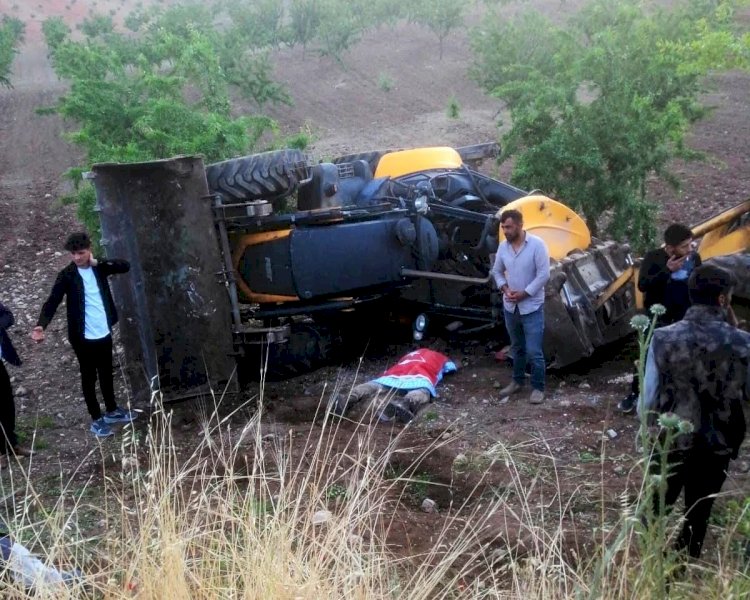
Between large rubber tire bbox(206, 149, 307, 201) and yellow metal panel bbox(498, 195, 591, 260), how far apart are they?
1784mm

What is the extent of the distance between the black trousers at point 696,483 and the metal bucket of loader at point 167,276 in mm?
3926

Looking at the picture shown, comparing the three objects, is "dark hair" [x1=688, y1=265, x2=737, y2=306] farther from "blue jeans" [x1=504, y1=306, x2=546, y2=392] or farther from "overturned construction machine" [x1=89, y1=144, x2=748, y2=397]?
"overturned construction machine" [x1=89, y1=144, x2=748, y2=397]

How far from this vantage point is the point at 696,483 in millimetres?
4164

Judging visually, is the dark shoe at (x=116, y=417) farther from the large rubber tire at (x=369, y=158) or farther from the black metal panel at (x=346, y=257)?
the large rubber tire at (x=369, y=158)

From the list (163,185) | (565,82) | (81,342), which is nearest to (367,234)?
(163,185)

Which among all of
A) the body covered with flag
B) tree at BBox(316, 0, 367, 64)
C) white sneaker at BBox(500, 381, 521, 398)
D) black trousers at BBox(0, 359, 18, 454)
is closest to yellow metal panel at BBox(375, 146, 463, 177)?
the body covered with flag

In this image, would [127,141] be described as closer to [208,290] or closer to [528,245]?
[208,290]

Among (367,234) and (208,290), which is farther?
(367,234)

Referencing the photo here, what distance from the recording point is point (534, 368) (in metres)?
6.92

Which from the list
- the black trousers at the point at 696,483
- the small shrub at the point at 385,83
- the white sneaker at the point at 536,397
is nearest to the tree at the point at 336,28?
the small shrub at the point at 385,83

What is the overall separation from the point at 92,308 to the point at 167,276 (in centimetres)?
61

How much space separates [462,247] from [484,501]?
3.40 metres

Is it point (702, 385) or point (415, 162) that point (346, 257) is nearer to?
point (415, 162)

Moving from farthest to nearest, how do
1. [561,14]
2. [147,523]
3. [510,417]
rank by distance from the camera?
[561,14] → [510,417] → [147,523]
